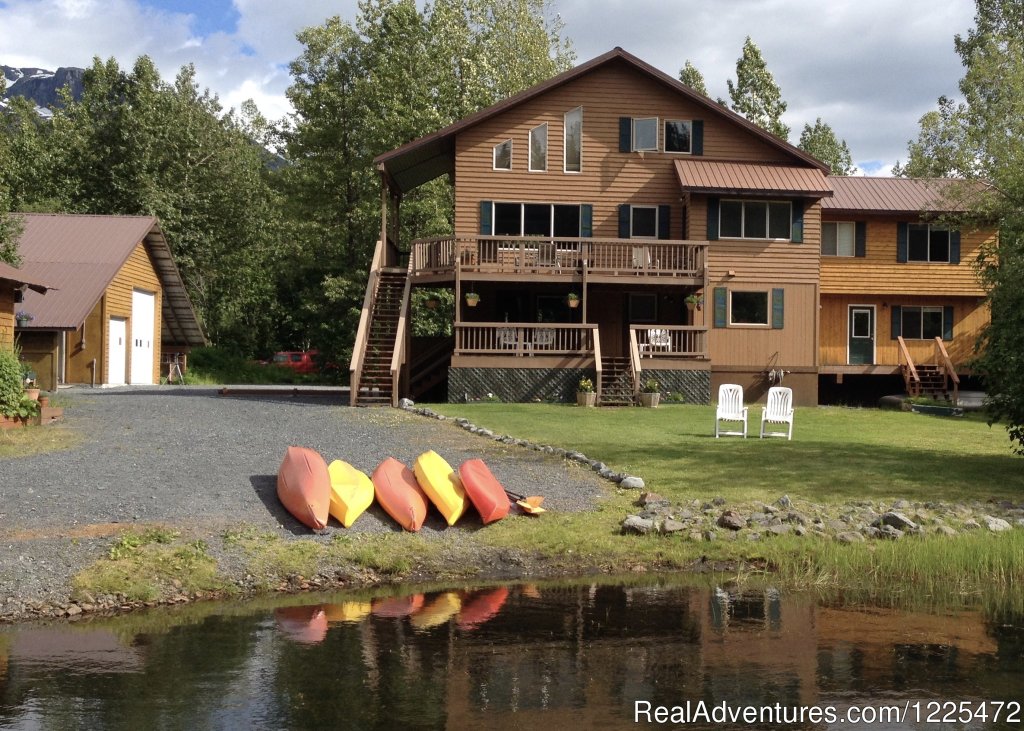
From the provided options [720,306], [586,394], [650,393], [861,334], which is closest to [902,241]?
[861,334]

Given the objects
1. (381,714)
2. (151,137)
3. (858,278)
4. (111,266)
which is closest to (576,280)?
(858,278)

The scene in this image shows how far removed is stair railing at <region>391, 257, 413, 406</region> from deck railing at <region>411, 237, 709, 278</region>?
78 centimetres

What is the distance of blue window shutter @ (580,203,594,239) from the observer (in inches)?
1224

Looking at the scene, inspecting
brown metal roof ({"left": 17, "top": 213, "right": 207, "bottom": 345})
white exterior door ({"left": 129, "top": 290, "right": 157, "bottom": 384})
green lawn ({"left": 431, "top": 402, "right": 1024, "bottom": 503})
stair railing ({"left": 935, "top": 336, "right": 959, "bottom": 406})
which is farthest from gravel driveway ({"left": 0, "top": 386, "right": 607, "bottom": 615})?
stair railing ({"left": 935, "top": 336, "right": 959, "bottom": 406})

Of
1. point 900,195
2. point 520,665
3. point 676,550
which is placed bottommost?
point 520,665

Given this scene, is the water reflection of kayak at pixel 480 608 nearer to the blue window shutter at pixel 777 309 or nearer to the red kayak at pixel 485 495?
the red kayak at pixel 485 495

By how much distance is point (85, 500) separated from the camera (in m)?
12.5

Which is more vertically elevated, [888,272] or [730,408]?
[888,272]

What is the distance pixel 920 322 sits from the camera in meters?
35.4

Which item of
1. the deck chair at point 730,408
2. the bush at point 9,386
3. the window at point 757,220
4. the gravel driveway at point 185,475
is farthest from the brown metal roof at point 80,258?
the deck chair at point 730,408

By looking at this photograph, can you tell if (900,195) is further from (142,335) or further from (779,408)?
(142,335)

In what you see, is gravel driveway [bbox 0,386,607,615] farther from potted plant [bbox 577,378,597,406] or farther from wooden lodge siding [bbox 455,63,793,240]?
wooden lodge siding [bbox 455,63,793,240]

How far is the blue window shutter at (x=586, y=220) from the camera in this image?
31.1 metres

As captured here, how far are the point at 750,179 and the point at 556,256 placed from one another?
239 inches
